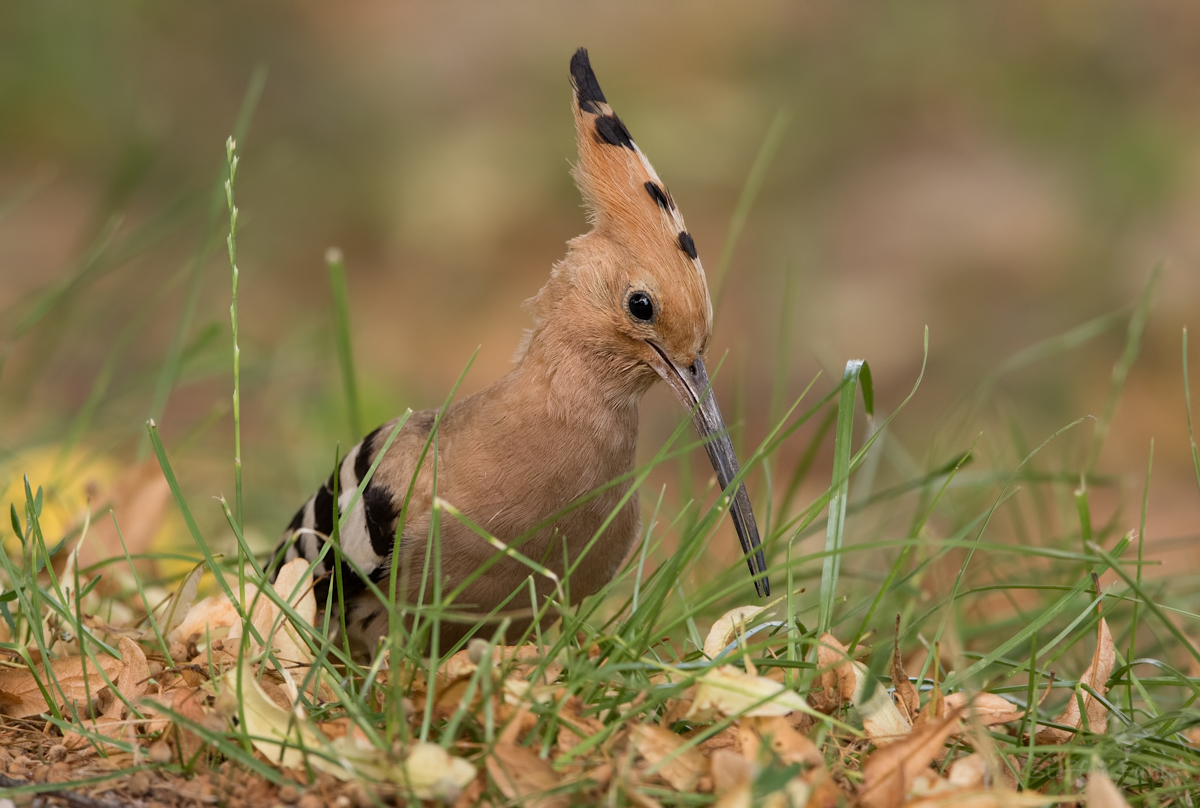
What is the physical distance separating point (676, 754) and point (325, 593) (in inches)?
54.1

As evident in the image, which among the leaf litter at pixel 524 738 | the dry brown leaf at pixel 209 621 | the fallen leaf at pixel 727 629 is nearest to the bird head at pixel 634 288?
the fallen leaf at pixel 727 629

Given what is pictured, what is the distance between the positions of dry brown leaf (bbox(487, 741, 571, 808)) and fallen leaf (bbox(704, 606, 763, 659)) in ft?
1.45

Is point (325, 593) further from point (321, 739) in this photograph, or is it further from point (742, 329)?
point (742, 329)

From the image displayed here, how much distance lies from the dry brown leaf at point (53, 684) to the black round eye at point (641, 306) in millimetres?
1191

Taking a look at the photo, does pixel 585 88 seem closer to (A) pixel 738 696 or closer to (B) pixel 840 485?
(B) pixel 840 485

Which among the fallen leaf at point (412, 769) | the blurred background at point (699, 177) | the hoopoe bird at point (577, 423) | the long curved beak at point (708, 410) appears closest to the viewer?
the fallen leaf at point (412, 769)

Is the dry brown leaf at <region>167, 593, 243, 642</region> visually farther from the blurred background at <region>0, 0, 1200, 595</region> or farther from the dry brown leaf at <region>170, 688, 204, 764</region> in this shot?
the blurred background at <region>0, 0, 1200, 595</region>

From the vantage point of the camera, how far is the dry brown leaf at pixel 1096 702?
1902mm

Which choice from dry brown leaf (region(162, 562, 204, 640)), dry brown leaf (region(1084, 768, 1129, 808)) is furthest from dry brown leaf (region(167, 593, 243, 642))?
dry brown leaf (region(1084, 768, 1129, 808))

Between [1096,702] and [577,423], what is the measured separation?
109 centimetres

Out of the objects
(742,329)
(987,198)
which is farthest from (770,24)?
(742,329)

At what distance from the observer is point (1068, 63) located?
23.3 feet

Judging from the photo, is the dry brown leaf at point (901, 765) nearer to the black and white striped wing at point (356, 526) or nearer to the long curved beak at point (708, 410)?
the long curved beak at point (708, 410)

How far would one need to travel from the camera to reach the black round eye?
242 centimetres
